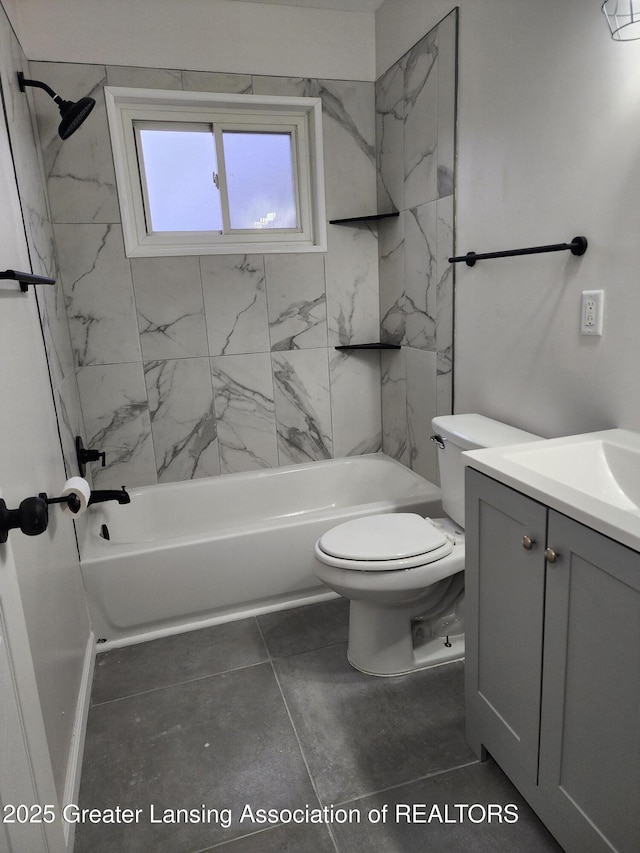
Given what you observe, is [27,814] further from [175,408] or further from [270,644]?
[175,408]

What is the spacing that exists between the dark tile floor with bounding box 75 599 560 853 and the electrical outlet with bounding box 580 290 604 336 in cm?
120

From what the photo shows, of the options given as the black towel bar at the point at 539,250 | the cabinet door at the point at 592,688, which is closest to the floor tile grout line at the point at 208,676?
the cabinet door at the point at 592,688

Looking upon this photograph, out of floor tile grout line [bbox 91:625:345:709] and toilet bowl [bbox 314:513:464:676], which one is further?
floor tile grout line [bbox 91:625:345:709]

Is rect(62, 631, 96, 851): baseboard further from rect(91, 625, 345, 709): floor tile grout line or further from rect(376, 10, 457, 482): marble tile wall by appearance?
rect(376, 10, 457, 482): marble tile wall

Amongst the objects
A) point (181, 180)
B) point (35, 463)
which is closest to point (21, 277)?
point (35, 463)

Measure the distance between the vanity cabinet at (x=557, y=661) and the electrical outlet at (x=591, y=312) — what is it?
0.57 metres

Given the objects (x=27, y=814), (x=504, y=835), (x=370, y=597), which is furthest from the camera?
(x=370, y=597)

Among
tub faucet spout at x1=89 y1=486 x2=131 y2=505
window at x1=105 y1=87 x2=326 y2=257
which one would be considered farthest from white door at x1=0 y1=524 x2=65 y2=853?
window at x1=105 y1=87 x2=326 y2=257

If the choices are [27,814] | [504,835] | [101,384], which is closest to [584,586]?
[504,835]

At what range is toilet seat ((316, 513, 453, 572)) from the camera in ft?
5.70

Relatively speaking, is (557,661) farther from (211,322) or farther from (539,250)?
(211,322)

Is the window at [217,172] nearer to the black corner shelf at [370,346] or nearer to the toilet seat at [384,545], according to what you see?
the black corner shelf at [370,346]

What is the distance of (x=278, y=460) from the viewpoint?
295cm

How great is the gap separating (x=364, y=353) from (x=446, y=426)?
1149mm
